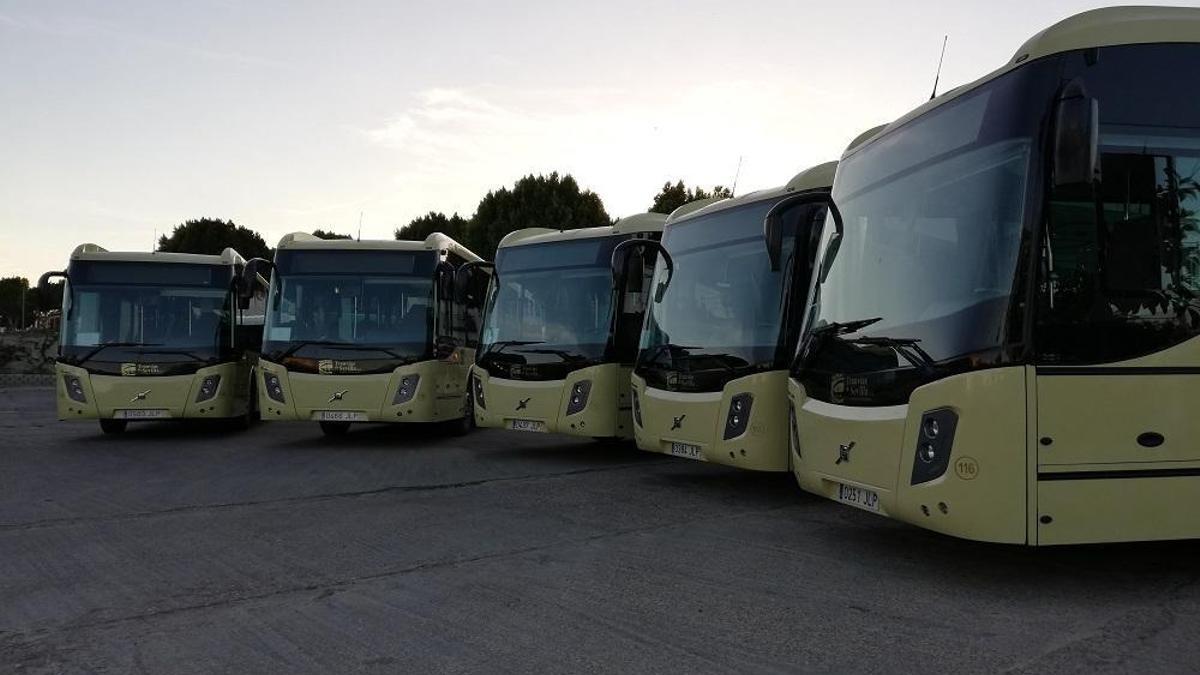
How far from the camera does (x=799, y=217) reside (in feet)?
29.2

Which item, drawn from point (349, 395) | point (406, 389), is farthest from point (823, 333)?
point (349, 395)

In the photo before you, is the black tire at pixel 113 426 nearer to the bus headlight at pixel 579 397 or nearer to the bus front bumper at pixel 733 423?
the bus headlight at pixel 579 397

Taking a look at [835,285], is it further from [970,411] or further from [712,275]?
[712,275]

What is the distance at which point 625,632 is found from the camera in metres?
4.91

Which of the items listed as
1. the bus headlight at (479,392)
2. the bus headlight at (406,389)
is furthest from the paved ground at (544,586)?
the bus headlight at (406,389)

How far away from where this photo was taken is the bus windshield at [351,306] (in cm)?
1400

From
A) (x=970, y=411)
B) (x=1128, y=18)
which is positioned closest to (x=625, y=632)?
Answer: (x=970, y=411)

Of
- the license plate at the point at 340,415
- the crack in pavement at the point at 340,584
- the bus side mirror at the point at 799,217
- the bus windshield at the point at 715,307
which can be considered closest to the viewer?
the crack in pavement at the point at 340,584

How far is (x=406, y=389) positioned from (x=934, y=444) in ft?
30.6

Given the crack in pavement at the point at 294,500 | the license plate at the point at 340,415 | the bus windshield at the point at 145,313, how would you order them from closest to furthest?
the crack in pavement at the point at 294,500 → the license plate at the point at 340,415 → the bus windshield at the point at 145,313

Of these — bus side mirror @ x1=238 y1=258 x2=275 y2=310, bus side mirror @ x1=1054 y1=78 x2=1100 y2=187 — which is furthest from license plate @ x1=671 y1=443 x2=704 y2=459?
bus side mirror @ x1=238 y1=258 x2=275 y2=310

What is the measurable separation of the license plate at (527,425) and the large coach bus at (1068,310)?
21.8 ft

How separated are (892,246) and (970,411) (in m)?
1.46

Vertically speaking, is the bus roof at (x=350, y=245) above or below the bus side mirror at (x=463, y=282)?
above
